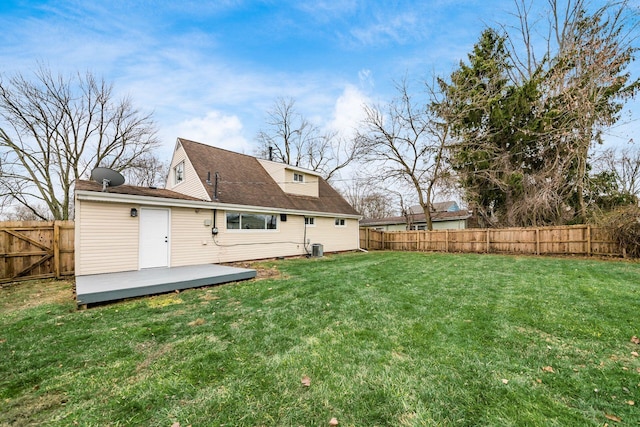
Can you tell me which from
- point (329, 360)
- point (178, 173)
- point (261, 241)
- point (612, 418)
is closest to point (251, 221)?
point (261, 241)

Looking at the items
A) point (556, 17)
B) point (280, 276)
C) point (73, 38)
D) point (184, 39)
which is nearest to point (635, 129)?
point (556, 17)

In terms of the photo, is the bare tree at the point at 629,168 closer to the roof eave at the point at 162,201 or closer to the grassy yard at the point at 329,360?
the grassy yard at the point at 329,360

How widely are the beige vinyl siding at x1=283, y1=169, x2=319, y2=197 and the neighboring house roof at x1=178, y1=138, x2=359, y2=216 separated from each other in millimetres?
281

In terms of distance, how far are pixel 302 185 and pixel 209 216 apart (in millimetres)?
5997

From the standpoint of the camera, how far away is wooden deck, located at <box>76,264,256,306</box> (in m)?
5.00

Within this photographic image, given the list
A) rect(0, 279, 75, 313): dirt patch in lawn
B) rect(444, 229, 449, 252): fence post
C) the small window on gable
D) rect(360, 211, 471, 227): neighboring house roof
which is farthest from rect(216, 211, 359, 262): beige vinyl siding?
rect(360, 211, 471, 227): neighboring house roof

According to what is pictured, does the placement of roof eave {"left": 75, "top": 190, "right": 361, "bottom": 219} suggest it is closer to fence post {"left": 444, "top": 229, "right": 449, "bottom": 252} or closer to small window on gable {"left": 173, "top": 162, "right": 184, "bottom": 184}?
small window on gable {"left": 173, "top": 162, "right": 184, "bottom": 184}

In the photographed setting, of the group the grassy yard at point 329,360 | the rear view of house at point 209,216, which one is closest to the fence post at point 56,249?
the rear view of house at point 209,216

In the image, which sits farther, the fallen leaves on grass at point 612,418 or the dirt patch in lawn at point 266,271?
the dirt patch in lawn at point 266,271

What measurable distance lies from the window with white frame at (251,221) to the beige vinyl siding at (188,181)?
1192 millimetres

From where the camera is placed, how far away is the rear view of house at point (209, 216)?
23.7ft

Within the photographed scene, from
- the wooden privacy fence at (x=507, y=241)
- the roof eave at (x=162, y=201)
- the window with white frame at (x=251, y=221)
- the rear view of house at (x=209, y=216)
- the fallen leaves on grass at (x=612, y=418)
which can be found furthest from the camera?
the wooden privacy fence at (x=507, y=241)

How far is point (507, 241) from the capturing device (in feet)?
42.7

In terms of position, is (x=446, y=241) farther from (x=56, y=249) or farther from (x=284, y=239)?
(x=56, y=249)
